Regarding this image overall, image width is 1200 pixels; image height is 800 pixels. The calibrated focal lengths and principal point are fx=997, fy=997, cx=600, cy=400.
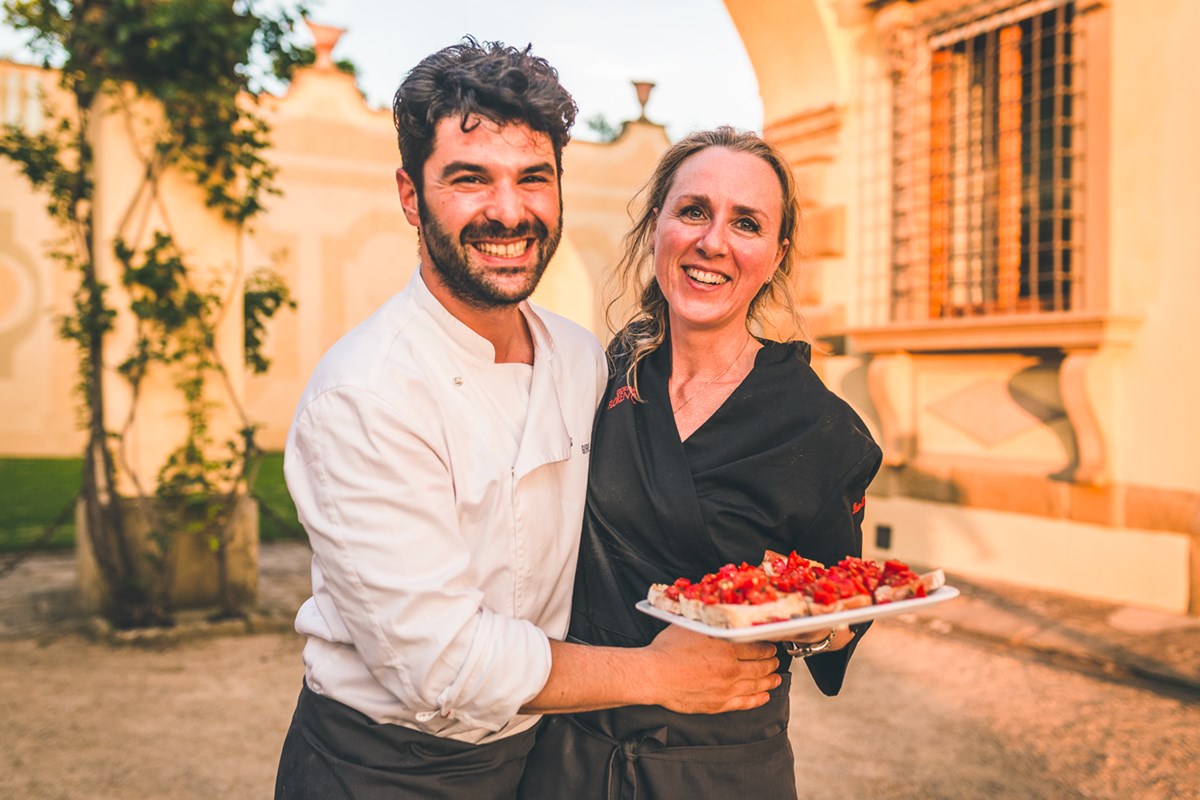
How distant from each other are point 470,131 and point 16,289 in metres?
14.7

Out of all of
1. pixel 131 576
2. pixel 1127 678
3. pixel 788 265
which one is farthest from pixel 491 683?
pixel 131 576

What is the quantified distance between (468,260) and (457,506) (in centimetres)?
45

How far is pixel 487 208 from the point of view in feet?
5.90

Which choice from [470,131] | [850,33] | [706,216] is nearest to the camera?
[470,131]

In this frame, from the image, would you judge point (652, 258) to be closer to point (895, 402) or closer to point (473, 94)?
point (473, 94)

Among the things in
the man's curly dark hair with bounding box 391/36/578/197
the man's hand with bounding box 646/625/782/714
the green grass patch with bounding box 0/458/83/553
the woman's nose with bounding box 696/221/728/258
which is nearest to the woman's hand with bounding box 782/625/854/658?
the man's hand with bounding box 646/625/782/714

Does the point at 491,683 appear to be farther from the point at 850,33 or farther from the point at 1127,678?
the point at 850,33

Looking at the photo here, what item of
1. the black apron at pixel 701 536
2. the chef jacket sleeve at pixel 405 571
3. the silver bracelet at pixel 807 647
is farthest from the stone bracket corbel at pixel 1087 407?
the chef jacket sleeve at pixel 405 571

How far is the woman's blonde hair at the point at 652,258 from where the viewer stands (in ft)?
7.29

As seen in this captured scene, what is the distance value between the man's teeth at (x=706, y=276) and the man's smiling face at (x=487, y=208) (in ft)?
1.36

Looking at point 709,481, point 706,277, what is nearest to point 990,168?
point 706,277

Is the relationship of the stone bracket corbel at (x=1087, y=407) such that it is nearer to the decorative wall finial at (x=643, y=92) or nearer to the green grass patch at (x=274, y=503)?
the green grass patch at (x=274, y=503)

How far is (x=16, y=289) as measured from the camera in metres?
14.0

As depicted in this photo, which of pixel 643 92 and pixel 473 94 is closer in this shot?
pixel 473 94
